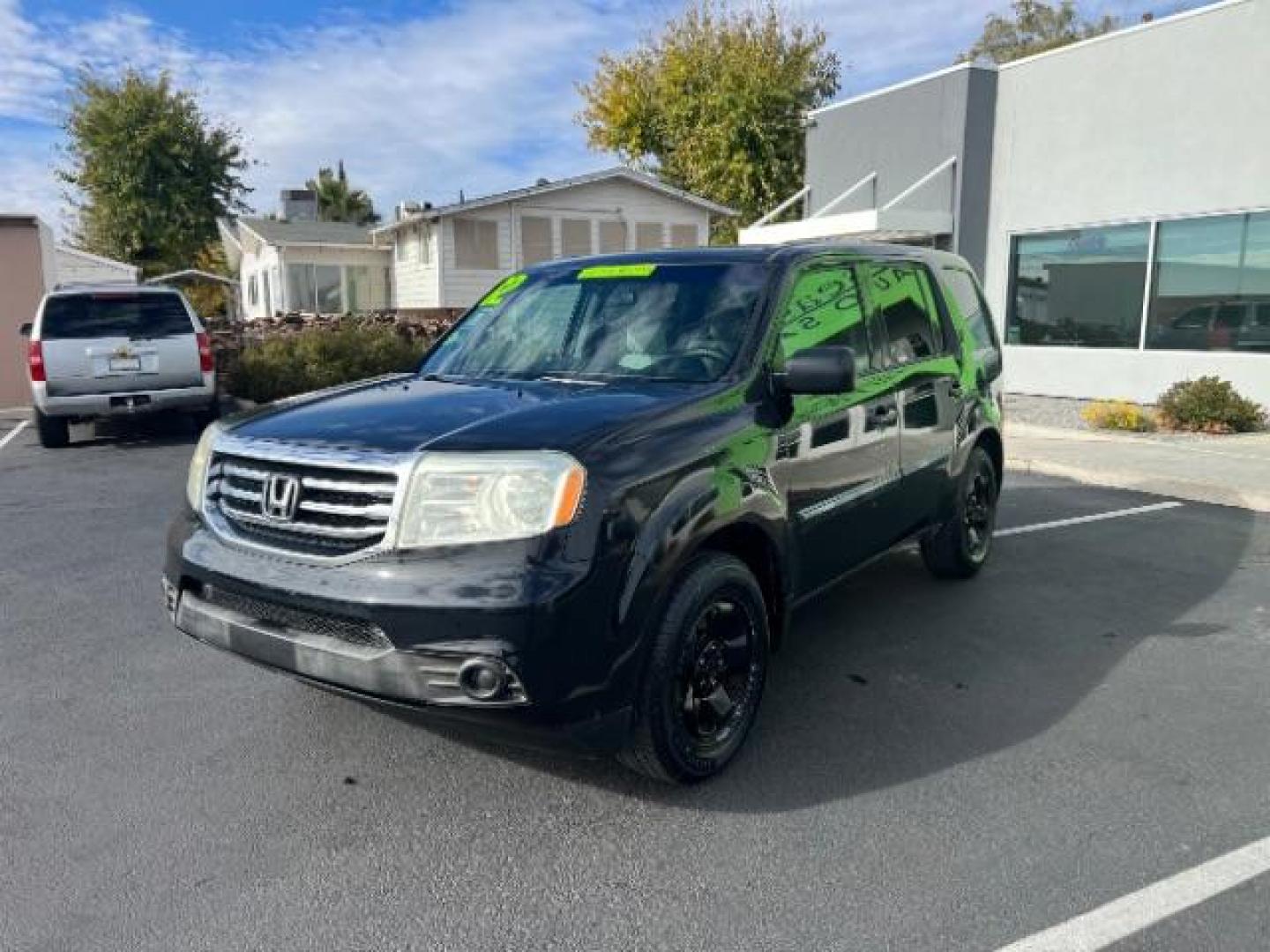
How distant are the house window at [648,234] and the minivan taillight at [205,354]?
56.1 ft

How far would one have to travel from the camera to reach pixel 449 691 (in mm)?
2682

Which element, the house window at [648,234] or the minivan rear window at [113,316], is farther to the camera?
the house window at [648,234]

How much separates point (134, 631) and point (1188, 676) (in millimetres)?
5063

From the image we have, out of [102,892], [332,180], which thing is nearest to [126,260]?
[332,180]

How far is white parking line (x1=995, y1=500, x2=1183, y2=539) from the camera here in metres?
6.87

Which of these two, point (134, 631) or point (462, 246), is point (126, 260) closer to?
point (462, 246)

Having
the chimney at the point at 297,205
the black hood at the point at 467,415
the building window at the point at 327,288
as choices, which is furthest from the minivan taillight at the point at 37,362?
the chimney at the point at 297,205

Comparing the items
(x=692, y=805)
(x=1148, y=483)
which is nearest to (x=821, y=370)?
(x=692, y=805)

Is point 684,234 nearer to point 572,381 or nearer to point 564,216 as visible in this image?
point 564,216

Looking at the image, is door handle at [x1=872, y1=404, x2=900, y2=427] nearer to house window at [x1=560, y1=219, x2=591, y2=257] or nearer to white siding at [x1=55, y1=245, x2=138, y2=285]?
house window at [x1=560, y1=219, x2=591, y2=257]

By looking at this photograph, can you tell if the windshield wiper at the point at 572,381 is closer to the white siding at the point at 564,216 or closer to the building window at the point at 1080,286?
the building window at the point at 1080,286

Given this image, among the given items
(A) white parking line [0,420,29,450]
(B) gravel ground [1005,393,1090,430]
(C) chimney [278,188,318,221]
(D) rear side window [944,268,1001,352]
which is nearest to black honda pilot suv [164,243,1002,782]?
(D) rear side window [944,268,1001,352]

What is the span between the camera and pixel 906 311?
4738 mm

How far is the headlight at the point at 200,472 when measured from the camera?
3.34m
